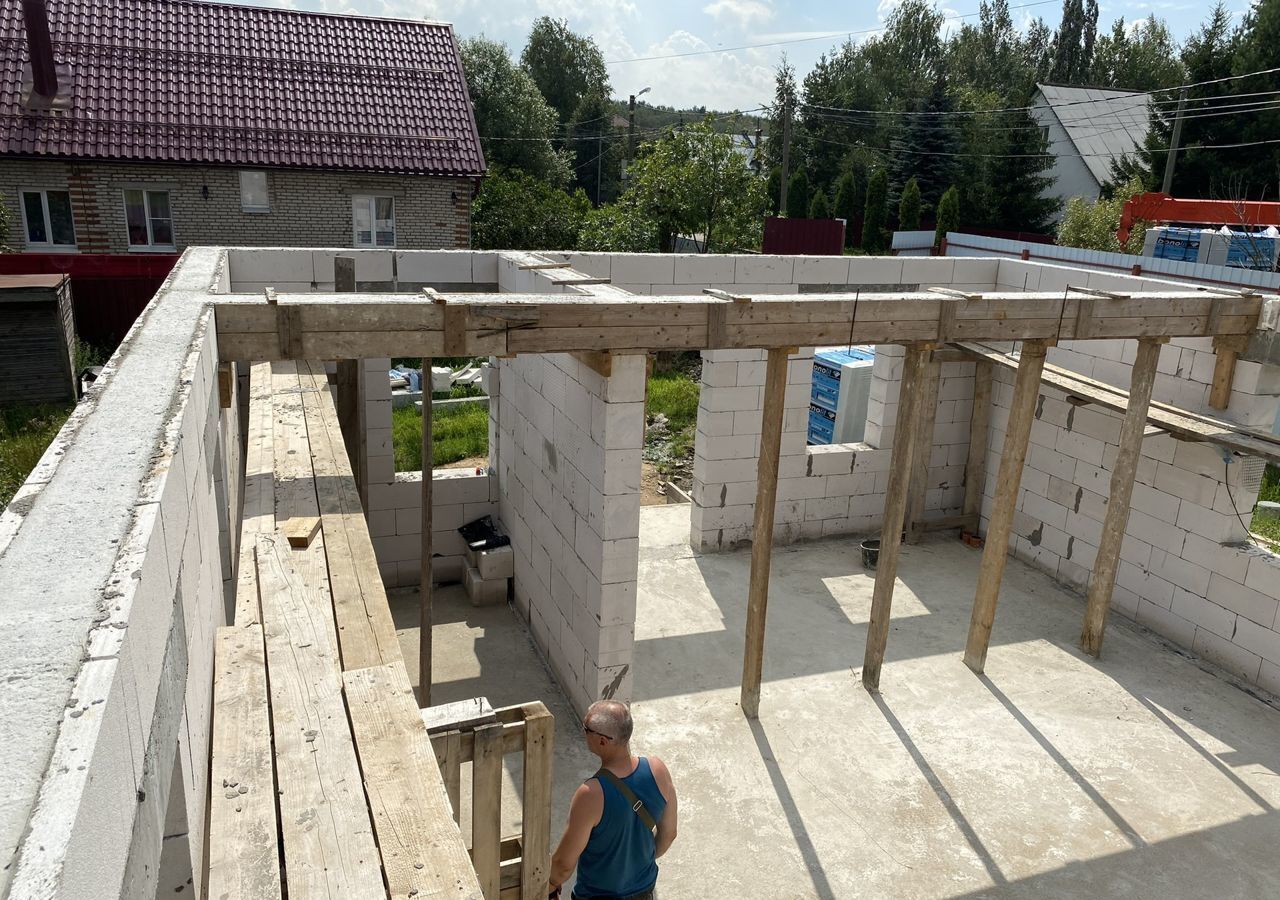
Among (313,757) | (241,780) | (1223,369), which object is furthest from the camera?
(1223,369)

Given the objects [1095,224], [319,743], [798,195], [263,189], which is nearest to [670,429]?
[263,189]

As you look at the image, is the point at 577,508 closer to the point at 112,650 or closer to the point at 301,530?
the point at 301,530

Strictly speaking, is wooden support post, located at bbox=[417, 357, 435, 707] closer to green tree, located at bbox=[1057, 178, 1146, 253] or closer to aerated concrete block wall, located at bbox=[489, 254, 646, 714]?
Result: aerated concrete block wall, located at bbox=[489, 254, 646, 714]

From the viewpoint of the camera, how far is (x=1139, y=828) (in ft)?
19.4

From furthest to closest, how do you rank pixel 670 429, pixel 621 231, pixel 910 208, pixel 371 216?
pixel 910 208 < pixel 621 231 < pixel 371 216 < pixel 670 429

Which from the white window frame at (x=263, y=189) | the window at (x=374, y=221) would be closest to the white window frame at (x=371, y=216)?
the window at (x=374, y=221)

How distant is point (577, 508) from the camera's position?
662 centimetres

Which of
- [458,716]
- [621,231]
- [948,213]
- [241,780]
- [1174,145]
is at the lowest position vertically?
[458,716]

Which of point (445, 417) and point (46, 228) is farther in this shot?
point (46, 228)

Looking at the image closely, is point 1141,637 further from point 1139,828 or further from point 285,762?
point 285,762

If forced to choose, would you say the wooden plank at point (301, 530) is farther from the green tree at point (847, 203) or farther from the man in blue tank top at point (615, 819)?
the green tree at point (847, 203)

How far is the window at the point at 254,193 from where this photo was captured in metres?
15.6

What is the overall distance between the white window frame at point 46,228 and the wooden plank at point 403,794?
1556 cm

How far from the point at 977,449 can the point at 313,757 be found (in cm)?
945
